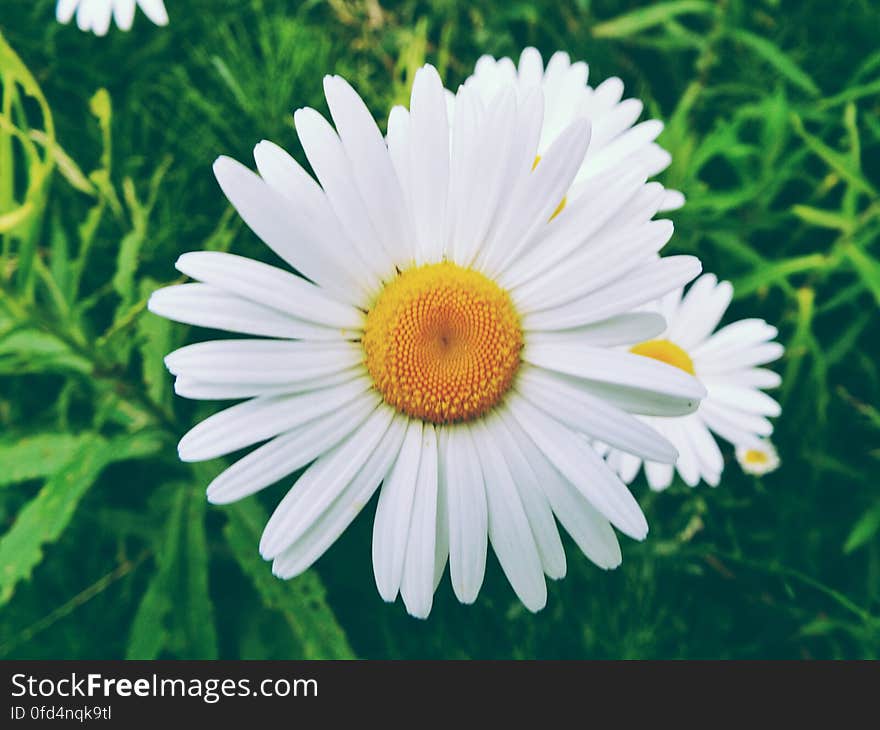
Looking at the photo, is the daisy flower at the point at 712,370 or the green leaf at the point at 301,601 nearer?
the green leaf at the point at 301,601

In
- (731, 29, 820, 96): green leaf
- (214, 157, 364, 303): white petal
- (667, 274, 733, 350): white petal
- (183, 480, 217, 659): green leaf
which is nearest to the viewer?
(214, 157, 364, 303): white petal

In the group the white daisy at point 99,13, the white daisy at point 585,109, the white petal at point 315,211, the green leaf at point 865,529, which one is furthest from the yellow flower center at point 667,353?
the white daisy at point 99,13

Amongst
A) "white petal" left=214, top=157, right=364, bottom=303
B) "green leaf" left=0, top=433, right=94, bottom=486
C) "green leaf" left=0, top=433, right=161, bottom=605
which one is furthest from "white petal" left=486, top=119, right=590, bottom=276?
"green leaf" left=0, top=433, right=94, bottom=486

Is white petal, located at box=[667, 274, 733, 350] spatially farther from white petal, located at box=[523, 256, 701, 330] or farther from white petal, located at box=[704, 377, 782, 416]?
white petal, located at box=[523, 256, 701, 330]

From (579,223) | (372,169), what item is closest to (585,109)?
(579,223)

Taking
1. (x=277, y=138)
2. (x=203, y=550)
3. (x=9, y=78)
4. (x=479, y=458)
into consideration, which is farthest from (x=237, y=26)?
(x=479, y=458)

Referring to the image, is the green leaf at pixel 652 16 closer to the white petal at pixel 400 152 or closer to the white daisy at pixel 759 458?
the white daisy at pixel 759 458
